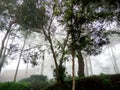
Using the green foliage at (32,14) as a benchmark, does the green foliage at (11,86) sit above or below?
below

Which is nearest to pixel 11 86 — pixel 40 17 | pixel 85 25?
pixel 40 17

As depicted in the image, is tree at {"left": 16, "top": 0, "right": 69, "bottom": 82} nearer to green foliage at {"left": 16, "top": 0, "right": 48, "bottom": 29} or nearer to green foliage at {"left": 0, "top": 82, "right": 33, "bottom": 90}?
green foliage at {"left": 16, "top": 0, "right": 48, "bottom": 29}

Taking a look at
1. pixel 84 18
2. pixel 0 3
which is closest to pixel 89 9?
pixel 84 18

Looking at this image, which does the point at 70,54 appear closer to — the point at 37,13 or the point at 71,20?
the point at 71,20

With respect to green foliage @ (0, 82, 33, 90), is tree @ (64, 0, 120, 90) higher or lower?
higher

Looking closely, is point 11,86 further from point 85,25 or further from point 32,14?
point 85,25

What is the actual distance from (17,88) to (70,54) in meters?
5.69

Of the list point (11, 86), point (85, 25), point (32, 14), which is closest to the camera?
point (85, 25)

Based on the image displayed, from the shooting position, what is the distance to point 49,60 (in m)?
46.7

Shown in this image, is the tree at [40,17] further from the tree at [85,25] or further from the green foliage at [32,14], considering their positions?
the tree at [85,25]

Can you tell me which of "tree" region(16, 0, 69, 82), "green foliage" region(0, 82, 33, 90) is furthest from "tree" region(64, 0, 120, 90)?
"green foliage" region(0, 82, 33, 90)

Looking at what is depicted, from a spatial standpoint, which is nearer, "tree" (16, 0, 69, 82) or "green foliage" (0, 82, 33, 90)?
"tree" (16, 0, 69, 82)

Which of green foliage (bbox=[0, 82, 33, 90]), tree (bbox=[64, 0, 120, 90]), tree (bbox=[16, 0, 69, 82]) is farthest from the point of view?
green foliage (bbox=[0, 82, 33, 90])

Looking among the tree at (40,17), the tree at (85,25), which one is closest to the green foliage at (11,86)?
the tree at (40,17)
